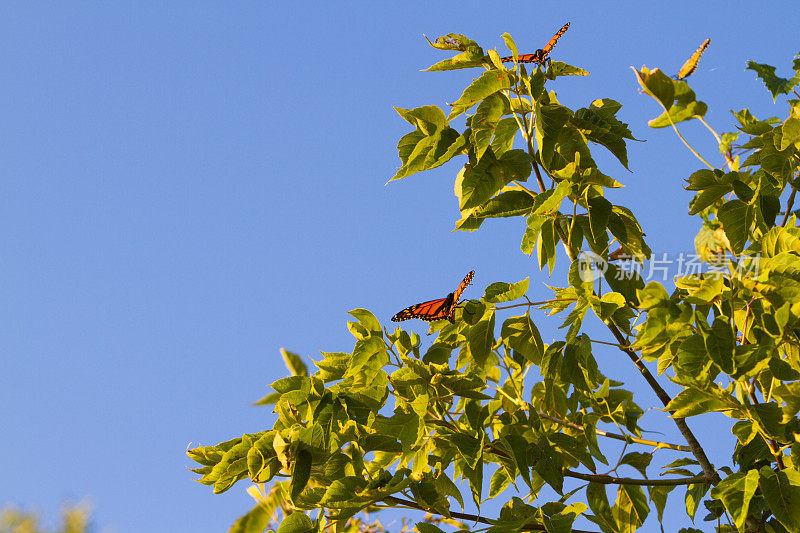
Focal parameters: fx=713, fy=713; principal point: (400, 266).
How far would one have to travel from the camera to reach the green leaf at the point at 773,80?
3.40 meters

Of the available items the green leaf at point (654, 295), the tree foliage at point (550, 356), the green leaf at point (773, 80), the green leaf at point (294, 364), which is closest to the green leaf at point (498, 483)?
the tree foliage at point (550, 356)

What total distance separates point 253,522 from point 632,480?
130 centimetres

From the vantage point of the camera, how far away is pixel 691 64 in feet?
6.56

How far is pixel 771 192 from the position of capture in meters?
2.63

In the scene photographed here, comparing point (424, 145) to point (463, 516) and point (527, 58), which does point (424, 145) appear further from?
point (463, 516)

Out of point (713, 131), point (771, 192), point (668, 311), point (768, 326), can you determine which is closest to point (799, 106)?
point (771, 192)

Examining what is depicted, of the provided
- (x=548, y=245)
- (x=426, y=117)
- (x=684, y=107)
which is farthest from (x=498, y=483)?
(x=684, y=107)

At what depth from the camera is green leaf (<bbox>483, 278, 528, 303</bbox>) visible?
2295 millimetres

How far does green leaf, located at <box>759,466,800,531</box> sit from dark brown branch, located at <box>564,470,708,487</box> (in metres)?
0.41

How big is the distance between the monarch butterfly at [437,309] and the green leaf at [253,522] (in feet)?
2.63

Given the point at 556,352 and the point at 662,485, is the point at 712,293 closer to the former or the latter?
the point at 556,352

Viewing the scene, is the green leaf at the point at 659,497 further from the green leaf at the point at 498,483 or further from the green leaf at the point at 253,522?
the green leaf at the point at 253,522

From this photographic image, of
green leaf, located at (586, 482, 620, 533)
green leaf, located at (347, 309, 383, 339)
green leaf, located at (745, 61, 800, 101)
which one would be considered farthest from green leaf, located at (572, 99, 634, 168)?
green leaf, located at (745, 61, 800, 101)

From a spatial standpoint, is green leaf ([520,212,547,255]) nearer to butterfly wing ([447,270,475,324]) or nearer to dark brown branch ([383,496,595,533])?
butterfly wing ([447,270,475,324])
